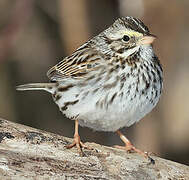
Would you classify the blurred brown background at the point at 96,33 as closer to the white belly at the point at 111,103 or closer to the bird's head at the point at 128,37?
the bird's head at the point at 128,37

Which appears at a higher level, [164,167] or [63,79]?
[63,79]

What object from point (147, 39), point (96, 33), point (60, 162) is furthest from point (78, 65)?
point (96, 33)

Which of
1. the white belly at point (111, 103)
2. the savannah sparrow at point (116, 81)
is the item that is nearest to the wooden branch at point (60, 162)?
the savannah sparrow at point (116, 81)

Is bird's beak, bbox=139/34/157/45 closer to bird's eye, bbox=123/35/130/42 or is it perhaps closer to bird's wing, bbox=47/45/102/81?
bird's eye, bbox=123/35/130/42

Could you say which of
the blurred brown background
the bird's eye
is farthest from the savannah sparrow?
the blurred brown background

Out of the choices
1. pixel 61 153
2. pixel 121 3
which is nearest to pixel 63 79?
pixel 61 153

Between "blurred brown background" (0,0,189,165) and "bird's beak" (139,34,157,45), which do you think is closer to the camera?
"bird's beak" (139,34,157,45)

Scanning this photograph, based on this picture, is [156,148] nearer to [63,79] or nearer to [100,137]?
[100,137]
